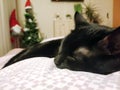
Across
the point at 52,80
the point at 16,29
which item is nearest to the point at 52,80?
the point at 52,80

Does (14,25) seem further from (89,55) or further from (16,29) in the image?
(89,55)

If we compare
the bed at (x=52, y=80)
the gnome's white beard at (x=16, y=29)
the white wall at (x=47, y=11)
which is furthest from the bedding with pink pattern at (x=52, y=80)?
the gnome's white beard at (x=16, y=29)

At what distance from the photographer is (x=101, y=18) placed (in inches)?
113

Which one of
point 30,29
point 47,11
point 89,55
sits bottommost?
point 30,29

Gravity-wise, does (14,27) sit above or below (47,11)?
below

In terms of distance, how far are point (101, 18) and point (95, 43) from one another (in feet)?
7.52

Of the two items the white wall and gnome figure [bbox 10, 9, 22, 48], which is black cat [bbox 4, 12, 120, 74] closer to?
the white wall

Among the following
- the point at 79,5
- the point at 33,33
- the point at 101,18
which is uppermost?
the point at 79,5

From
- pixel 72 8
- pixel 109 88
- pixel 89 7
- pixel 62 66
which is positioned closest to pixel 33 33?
pixel 72 8

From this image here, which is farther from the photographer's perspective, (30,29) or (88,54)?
(30,29)

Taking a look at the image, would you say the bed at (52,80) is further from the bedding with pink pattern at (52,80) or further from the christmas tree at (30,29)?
the christmas tree at (30,29)

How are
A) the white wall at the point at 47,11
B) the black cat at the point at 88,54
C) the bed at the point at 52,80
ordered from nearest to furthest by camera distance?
the bed at the point at 52,80 < the black cat at the point at 88,54 < the white wall at the point at 47,11

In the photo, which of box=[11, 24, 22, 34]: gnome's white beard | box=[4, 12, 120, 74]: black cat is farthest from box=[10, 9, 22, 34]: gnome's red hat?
box=[4, 12, 120, 74]: black cat

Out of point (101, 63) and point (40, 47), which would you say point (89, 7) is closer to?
point (40, 47)
